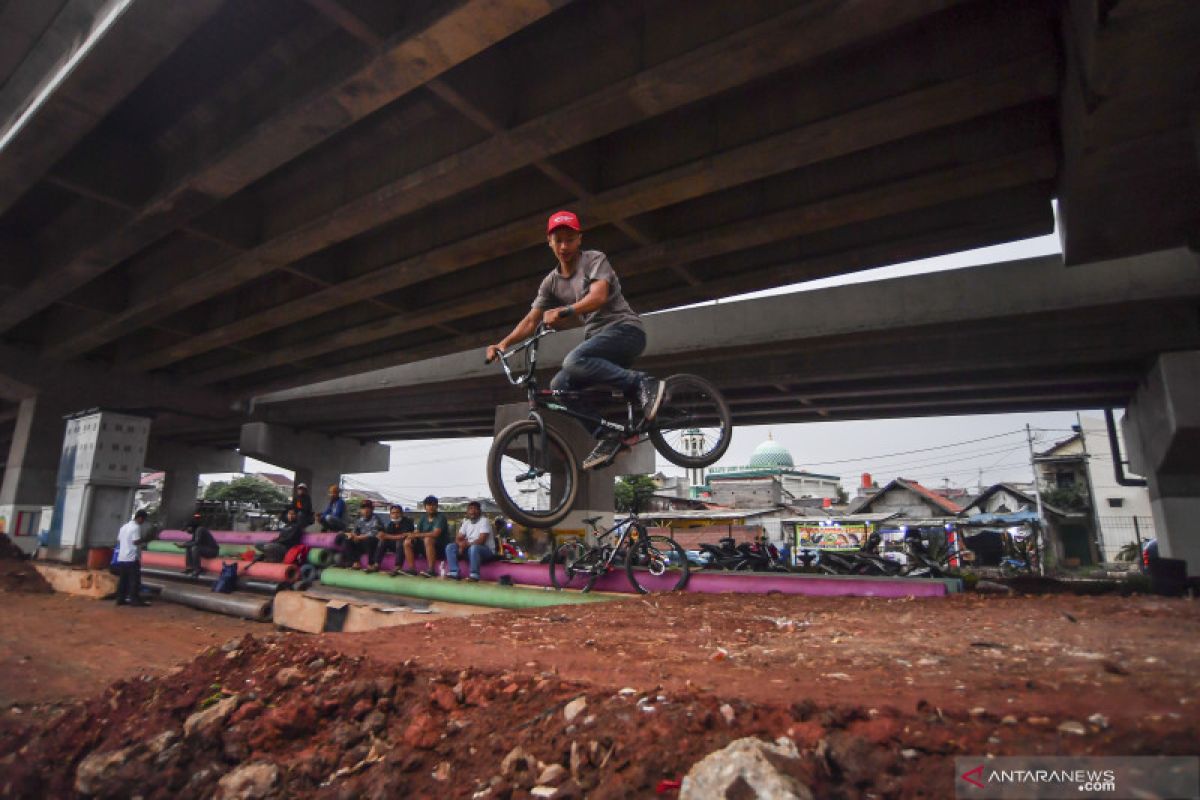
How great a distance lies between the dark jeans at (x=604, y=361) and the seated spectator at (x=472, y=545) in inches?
265

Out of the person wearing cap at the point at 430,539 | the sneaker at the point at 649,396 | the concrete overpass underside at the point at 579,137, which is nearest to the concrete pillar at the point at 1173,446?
the concrete overpass underside at the point at 579,137

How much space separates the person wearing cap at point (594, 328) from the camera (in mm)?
5480

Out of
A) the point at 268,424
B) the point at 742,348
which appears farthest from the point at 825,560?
the point at 268,424

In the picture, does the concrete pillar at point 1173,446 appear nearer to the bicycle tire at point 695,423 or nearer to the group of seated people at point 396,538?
the bicycle tire at point 695,423

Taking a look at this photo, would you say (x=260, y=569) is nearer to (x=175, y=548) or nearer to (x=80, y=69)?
(x=175, y=548)

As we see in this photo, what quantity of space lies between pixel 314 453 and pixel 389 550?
21.3m

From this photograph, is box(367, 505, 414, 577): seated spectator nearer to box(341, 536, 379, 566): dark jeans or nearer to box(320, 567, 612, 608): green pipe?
box(341, 536, 379, 566): dark jeans

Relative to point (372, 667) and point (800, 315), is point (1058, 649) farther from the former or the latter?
point (800, 315)

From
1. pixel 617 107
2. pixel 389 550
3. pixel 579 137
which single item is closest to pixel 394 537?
pixel 389 550

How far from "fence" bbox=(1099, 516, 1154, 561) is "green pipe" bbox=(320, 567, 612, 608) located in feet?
152

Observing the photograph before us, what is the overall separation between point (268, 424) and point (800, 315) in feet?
83.1

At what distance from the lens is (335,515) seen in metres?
14.3

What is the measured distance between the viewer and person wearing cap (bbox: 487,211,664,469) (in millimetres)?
5480

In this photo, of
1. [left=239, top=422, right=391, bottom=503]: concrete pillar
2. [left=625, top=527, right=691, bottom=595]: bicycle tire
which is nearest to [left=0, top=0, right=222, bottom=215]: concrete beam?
[left=625, top=527, right=691, bottom=595]: bicycle tire
